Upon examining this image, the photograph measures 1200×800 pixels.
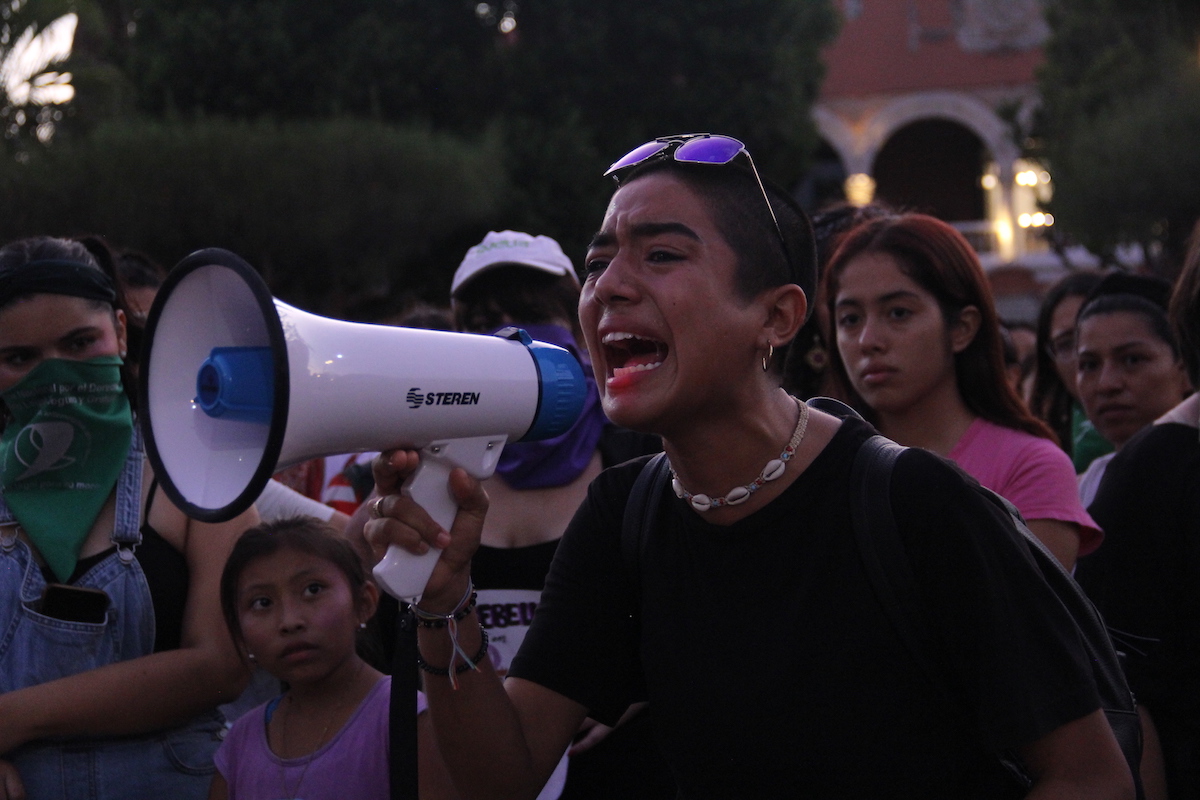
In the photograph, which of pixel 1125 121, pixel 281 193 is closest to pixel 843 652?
pixel 281 193

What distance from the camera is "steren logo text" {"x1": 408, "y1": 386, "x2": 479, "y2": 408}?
6.21 feet

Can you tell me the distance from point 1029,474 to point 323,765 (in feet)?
5.63

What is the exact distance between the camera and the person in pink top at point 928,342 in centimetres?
298

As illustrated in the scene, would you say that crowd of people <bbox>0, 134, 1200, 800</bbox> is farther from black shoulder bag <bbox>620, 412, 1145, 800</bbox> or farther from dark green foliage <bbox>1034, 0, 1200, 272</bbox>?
dark green foliage <bbox>1034, 0, 1200, 272</bbox>

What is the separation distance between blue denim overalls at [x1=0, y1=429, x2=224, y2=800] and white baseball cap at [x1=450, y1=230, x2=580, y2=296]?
3.76 feet

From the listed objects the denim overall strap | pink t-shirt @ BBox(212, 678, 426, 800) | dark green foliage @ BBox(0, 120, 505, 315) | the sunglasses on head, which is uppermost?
dark green foliage @ BBox(0, 120, 505, 315)

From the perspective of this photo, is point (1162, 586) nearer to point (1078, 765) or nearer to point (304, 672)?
point (1078, 765)

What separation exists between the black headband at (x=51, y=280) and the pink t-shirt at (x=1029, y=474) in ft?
6.68

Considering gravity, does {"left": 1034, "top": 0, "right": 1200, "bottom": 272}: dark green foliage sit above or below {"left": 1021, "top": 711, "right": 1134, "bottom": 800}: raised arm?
above

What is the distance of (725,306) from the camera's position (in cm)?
188

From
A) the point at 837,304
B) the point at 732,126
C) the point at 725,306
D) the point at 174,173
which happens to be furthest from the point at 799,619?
the point at 732,126

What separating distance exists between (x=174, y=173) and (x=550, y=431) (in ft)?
47.3

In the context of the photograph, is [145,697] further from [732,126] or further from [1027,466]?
[732,126]

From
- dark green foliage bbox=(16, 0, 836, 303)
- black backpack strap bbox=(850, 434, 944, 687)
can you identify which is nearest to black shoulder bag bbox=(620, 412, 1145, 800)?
black backpack strap bbox=(850, 434, 944, 687)
